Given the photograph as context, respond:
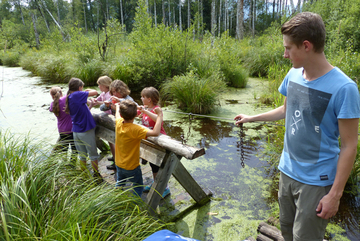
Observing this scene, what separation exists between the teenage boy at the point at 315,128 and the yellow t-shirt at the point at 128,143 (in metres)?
1.29

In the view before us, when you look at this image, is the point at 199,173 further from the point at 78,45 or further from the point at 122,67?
the point at 78,45

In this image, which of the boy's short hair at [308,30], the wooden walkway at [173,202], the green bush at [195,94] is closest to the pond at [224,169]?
the wooden walkway at [173,202]

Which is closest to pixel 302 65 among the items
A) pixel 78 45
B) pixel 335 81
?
pixel 335 81

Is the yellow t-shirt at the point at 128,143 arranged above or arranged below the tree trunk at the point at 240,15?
below

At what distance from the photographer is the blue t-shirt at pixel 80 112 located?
9.45 ft

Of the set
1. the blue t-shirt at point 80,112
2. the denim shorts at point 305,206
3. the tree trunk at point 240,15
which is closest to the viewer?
the denim shorts at point 305,206

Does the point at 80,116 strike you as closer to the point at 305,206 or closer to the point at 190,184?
the point at 190,184

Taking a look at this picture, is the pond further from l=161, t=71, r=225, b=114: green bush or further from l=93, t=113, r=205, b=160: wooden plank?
l=93, t=113, r=205, b=160: wooden plank

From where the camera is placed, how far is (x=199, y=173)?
11.2 feet

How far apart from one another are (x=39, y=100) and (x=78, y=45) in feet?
14.6

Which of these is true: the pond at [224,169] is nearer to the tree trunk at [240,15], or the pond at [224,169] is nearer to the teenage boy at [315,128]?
the teenage boy at [315,128]

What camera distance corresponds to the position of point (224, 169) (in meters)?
3.46

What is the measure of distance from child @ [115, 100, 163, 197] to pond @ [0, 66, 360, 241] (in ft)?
1.97

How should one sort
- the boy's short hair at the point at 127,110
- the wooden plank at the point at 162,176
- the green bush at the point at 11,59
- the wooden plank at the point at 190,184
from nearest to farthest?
the boy's short hair at the point at 127,110 < the wooden plank at the point at 162,176 < the wooden plank at the point at 190,184 < the green bush at the point at 11,59
